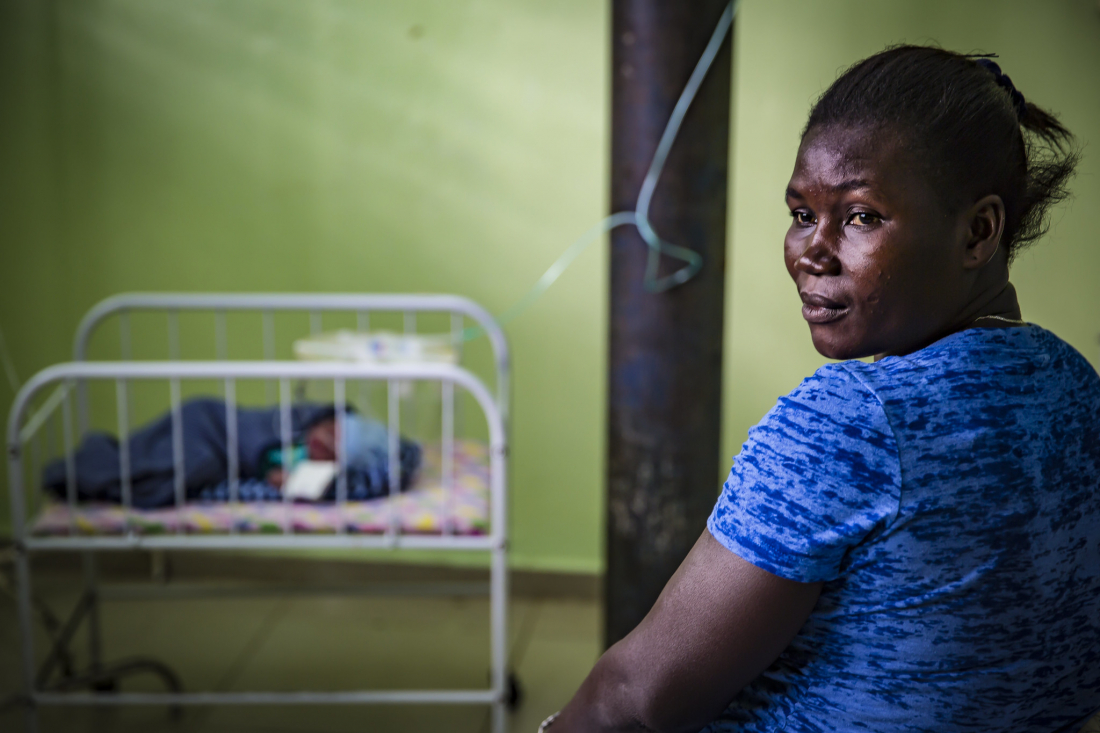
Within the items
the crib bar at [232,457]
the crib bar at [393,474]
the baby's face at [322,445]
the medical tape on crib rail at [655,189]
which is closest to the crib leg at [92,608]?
the crib bar at [232,457]

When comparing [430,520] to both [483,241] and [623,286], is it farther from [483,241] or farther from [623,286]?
[483,241]

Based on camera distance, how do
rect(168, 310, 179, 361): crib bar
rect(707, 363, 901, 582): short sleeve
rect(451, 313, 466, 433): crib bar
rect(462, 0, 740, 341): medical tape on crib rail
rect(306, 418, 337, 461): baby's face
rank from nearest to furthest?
rect(707, 363, 901, 582): short sleeve < rect(462, 0, 740, 341): medical tape on crib rail < rect(306, 418, 337, 461): baby's face < rect(168, 310, 179, 361): crib bar < rect(451, 313, 466, 433): crib bar

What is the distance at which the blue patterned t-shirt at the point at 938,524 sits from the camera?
0.58 metres

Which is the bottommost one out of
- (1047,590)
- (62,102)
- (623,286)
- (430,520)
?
(430,520)

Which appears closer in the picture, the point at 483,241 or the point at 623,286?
the point at 623,286

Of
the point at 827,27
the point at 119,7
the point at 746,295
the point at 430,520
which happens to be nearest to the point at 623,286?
the point at 430,520

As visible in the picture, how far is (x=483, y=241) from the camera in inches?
119

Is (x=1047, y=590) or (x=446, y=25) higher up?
(x=446, y=25)

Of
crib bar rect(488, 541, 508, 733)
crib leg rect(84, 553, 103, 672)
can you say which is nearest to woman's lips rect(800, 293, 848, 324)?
crib bar rect(488, 541, 508, 733)

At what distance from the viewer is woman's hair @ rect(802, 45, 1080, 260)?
0.61 m

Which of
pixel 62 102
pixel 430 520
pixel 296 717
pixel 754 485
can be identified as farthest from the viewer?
pixel 62 102

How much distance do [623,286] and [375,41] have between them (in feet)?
5.15

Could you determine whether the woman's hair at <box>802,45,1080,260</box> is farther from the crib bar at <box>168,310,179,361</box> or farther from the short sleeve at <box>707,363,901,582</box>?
the crib bar at <box>168,310,179,361</box>

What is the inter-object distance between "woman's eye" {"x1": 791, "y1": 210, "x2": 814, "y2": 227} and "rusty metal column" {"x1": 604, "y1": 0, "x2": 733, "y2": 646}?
3.62 ft
